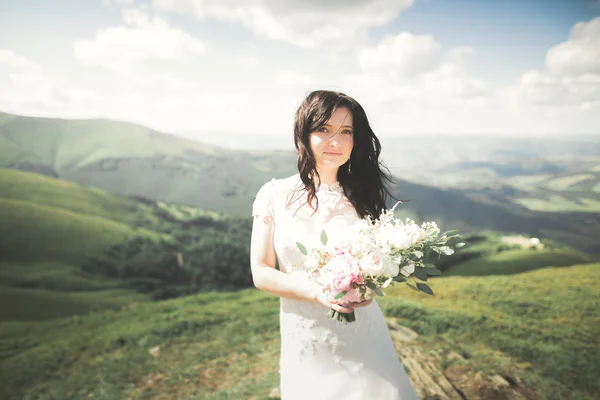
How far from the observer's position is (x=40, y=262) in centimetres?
1978

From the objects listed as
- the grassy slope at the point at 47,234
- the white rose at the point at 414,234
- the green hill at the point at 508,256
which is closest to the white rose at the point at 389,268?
the white rose at the point at 414,234

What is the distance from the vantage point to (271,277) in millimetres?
2463

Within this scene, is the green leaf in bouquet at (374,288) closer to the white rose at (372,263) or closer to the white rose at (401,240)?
the white rose at (372,263)

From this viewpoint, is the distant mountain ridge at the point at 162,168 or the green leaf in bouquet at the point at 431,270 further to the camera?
the distant mountain ridge at the point at 162,168

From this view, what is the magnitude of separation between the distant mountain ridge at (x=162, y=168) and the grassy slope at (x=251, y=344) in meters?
30.7

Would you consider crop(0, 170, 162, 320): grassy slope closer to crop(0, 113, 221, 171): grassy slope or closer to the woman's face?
crop(0, 113, 221, 171): grassy slope

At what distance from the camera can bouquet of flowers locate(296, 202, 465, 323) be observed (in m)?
2.02

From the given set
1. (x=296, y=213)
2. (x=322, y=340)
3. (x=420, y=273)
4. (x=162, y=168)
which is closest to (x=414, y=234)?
(x=420, y=273)

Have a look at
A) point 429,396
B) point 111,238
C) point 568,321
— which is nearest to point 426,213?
point 111,238

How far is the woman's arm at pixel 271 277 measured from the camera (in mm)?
2289

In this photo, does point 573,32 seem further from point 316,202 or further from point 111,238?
point 111,238

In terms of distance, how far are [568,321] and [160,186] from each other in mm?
56161

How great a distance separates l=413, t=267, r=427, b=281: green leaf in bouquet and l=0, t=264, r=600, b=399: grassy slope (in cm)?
449

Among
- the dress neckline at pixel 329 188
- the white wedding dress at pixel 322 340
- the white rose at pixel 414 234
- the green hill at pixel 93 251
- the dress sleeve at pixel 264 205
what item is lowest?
the green hill at pixel 93 251
